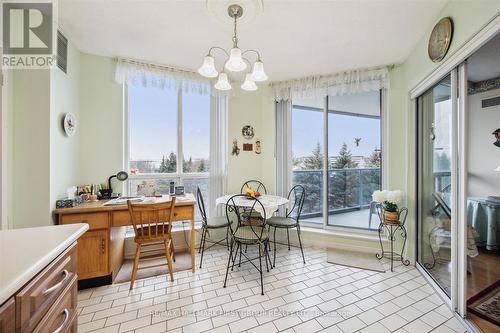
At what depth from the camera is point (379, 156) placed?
3277 millimetres

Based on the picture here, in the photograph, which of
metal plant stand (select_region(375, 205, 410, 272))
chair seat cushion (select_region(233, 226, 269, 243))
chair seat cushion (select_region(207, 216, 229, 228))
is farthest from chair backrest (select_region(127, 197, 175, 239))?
metal plant stand (select_region(375, 205, 410, 272))

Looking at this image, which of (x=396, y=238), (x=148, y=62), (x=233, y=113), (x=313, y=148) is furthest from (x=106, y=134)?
(x=396, y=238)

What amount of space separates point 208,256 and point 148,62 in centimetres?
282

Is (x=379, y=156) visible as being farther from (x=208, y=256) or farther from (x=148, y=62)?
(x=148, y=62)

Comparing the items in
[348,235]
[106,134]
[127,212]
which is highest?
[106,134]

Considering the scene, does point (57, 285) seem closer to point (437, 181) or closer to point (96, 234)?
point (96, 234)

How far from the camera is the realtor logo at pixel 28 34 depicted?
1.87 metres

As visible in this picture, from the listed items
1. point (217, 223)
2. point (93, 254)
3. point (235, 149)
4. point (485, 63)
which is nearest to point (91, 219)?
point (93, 254)

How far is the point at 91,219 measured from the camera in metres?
2.24

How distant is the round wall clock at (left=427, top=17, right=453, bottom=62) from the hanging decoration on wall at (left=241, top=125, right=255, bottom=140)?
2403mm

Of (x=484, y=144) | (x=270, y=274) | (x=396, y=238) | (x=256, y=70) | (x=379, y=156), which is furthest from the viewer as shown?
(x=379, y=156)

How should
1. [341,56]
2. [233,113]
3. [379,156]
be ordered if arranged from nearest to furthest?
[341,56]
[379,156]
[233,113]

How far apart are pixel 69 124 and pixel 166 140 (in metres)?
1.18

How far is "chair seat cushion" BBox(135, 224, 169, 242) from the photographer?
2330mm
